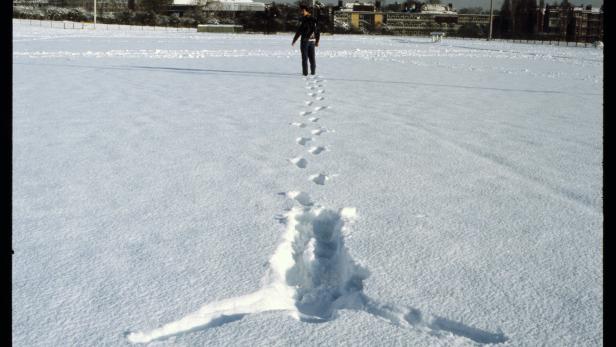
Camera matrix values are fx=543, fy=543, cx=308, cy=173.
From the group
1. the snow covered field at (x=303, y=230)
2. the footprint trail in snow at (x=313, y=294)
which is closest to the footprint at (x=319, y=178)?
the snow covered field at (x=303, y=230)

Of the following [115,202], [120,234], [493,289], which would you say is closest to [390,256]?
[493,289]

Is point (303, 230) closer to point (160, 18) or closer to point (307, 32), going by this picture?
point (307, 32)

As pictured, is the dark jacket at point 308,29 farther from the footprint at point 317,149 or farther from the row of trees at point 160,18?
the row of trees at point 160,18

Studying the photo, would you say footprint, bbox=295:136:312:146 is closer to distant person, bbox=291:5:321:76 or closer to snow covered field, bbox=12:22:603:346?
snow covered field, bbox=12:22:603:346

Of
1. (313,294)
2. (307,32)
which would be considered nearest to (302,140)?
(313,294)

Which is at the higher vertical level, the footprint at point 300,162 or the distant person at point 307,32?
the distant person at point 307,32

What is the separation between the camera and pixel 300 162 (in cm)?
410

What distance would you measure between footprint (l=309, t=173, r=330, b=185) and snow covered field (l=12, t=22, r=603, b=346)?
1 cm

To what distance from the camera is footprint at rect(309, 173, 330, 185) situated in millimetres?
3531

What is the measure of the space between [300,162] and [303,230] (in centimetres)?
140

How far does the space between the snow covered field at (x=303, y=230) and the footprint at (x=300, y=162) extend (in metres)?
0.06

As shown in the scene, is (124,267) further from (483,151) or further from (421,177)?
(483,151)

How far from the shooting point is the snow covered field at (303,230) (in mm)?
1807

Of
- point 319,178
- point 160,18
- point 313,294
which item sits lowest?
Result: point 313,294
